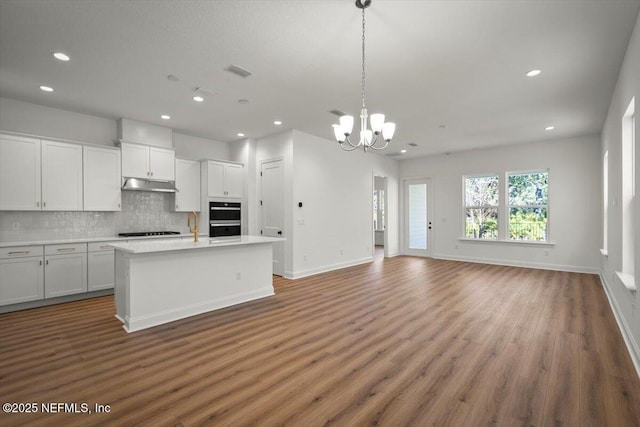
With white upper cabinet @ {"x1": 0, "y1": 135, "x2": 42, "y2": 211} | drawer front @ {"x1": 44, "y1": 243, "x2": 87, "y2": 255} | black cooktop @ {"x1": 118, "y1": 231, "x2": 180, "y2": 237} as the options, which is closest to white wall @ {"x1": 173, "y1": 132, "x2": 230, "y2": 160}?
black cooktop @ {"x1": 118, "y1": 231, "x2": 180, "y2": 237}

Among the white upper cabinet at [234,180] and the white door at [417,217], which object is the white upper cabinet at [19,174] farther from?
the white door at [417,217]

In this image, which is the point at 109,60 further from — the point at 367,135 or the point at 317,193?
the point at 317,193

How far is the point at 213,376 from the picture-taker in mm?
2469

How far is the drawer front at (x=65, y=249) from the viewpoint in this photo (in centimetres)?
440

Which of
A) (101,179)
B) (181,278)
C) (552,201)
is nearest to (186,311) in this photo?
(181,278)

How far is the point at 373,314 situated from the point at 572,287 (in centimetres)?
395

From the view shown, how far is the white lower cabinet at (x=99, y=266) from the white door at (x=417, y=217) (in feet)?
24.4

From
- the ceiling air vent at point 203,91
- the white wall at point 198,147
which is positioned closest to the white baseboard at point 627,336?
the ceiling air vent at point 203,91

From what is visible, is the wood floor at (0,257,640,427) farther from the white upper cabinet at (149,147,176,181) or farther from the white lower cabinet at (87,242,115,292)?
the white upper cabinet at (149,147,176,181)

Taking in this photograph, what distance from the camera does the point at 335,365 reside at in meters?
2.65

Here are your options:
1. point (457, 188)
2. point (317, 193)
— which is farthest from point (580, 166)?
point (317, 193)

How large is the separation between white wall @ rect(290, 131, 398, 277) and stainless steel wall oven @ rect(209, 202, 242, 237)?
1.53m

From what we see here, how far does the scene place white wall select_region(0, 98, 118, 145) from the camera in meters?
4.52

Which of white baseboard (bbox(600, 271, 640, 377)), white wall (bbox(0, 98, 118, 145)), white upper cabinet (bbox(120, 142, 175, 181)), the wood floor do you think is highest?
white wall (bbox(0, 98, 118, 145))
